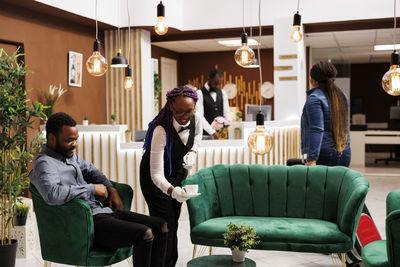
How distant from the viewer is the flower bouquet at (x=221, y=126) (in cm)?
616

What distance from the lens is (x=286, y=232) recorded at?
12.2 feet

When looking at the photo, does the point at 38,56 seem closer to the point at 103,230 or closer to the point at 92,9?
the point at 92,9

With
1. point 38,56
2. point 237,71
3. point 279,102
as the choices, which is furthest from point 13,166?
point 237,71

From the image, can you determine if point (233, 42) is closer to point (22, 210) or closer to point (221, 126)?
point (221, 126)

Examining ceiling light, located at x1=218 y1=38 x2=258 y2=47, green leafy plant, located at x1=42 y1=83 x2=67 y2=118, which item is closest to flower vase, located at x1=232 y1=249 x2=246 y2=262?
green leafy plant, located at x1=42 y1=83 x2=67 y2=118

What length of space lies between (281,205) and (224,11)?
6.28 m

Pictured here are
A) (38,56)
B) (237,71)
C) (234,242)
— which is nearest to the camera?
(234,242)

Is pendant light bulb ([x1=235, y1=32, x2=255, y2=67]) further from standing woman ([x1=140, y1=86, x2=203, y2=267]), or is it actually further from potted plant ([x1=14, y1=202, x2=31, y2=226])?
potted plant ([x1=14, y1=202, x2=31, y2=226])

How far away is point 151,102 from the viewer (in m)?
10.4

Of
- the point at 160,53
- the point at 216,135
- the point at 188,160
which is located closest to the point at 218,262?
the point at 188,160

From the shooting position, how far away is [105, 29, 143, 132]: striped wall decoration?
993 centimetres

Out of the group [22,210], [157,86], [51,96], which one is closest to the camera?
[22,210]

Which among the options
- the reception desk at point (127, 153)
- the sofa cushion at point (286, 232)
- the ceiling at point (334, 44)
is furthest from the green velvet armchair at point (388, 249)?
the ceiling at point (334, 44)

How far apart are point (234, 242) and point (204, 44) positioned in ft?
30.5
